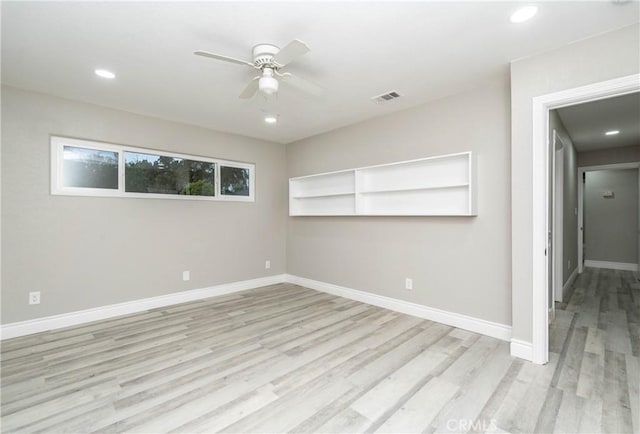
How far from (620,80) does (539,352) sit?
2.20m

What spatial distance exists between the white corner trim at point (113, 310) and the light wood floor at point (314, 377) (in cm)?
15

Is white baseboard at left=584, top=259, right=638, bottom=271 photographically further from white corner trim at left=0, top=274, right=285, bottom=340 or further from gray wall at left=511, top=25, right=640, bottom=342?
white corner trim at left=0, top=274, right=285, bottom=340

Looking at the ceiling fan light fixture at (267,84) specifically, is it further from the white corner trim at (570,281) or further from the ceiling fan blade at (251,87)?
the white corner trim at (570,281)

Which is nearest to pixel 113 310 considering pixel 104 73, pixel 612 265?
pixel 104 73

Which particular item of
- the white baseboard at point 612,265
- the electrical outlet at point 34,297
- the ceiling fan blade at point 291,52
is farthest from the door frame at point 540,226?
the white baseboard at point 612,265

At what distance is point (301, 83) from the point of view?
248cm

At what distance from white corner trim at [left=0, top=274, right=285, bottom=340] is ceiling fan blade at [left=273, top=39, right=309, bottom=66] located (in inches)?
141

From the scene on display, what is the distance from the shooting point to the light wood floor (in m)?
1.81

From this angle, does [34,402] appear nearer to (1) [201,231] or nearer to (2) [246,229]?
(1) [201,231]

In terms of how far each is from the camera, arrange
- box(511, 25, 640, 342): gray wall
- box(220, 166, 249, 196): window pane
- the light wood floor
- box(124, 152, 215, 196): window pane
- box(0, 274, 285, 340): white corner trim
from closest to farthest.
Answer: the light wood floor
box(511, 25, 640, 342): gray wall
box(0, 274, 285, 340): white corner trim
box(124, 152, 215, 196): window pane
box(220, 166, 249, 196): window pane

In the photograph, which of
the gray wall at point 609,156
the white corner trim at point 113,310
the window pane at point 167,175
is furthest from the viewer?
the gray wall at point 609,156

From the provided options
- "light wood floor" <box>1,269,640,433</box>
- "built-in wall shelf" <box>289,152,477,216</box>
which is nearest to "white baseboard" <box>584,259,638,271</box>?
"light wood floor" <box>1,269,640,433</box>

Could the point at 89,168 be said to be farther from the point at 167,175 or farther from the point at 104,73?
the point at 104,73

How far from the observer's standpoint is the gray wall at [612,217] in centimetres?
643
